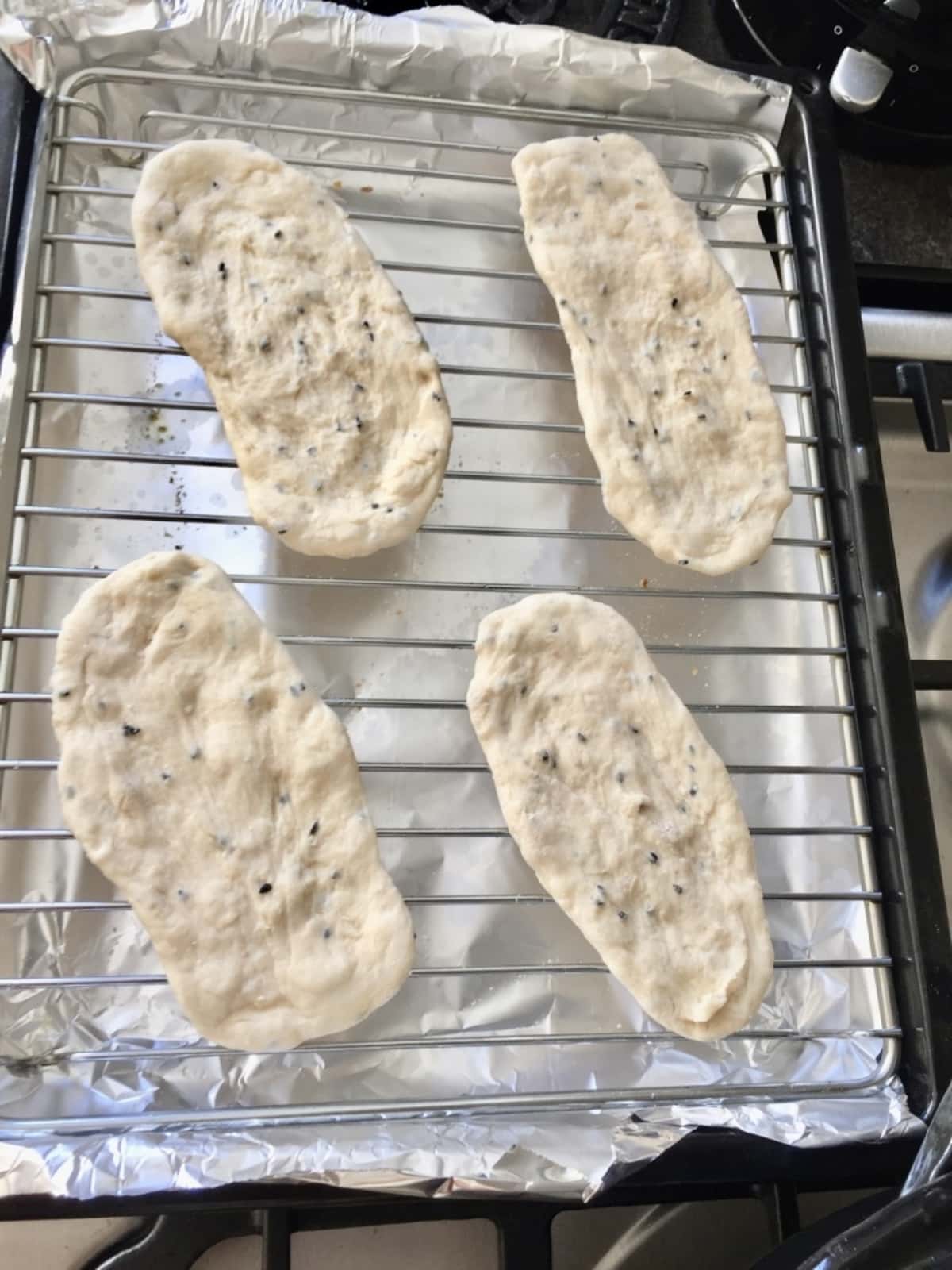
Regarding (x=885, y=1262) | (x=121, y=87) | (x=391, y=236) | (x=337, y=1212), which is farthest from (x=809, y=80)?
(x=337, y=1212)

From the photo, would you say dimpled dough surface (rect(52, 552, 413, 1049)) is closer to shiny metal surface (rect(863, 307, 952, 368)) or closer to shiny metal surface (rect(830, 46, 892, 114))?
shiny metal surface (rect(863, 307, 952, 368))

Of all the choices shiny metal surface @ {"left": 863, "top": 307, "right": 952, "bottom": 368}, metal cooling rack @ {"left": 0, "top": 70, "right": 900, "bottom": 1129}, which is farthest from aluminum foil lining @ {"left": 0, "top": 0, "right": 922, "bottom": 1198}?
shiny metal surface @ {"left": 863, "top": 307, "right": 952, "bottom": 368}

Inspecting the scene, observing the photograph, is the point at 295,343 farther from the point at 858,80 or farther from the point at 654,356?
the point at 858,80

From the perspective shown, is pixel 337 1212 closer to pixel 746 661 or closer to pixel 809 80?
pixel 746 661

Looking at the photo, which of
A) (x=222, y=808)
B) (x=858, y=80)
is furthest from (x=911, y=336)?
(x=222, y=808)

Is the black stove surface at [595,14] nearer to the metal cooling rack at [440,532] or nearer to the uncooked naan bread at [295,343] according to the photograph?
the metal cooling rack at [440,532]

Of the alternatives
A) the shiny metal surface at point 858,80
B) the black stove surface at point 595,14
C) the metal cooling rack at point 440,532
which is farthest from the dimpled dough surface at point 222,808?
the shiny metal surface at point 858,80
